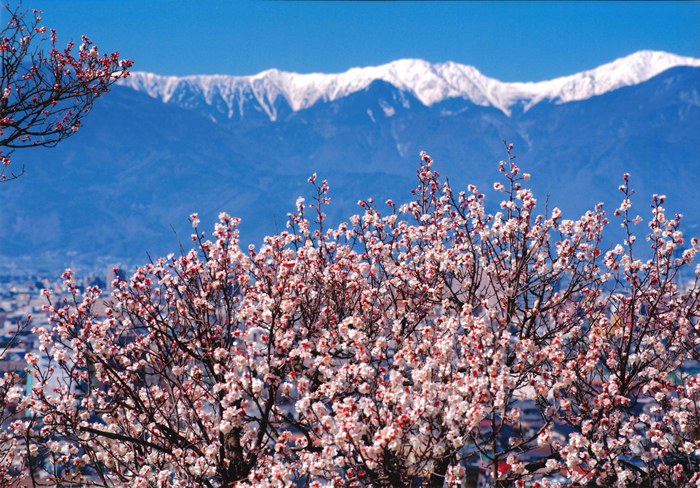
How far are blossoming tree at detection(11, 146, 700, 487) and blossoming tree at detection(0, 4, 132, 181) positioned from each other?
2480 mm

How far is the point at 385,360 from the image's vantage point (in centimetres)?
920

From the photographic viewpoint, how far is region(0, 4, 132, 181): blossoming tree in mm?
9328

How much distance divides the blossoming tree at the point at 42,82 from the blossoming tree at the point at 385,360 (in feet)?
8.14

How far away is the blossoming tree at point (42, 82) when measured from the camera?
9328 millimetres

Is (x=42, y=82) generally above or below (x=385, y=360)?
above

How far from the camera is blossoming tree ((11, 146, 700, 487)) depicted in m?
7.22

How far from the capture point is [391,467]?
7.01 meters

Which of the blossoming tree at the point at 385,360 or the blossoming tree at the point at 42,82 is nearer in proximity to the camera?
the blossoming tree at the point at 385,360

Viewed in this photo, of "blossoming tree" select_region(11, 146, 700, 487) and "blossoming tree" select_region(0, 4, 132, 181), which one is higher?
"blossoming tree" select_region(0, 4, 132, 181)

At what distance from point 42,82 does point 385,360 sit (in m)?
6.54

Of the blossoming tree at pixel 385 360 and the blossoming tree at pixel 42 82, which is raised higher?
the blossoming tree at pixel 42 82

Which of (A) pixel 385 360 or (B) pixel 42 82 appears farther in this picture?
(B) pixel 42 82

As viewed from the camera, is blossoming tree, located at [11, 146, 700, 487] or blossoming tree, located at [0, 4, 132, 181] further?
blossoming tree, located at [0, 4, 132, 181]

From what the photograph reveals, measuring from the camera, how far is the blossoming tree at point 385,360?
7.22 m
